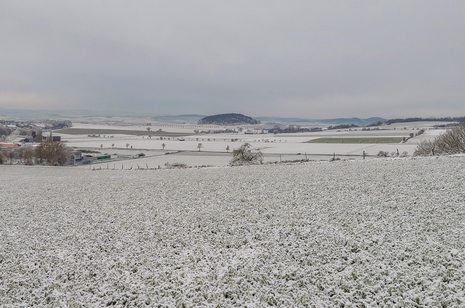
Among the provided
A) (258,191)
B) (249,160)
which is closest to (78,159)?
(249,160)

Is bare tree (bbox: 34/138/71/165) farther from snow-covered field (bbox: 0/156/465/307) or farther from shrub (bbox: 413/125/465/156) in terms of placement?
shrub (bbox: 413/125/465/156)

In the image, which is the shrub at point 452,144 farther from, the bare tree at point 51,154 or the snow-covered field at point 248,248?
the bare tree at point 51,154

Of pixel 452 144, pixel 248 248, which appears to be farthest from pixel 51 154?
pixel 452 144

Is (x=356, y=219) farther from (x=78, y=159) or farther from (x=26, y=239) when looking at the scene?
(x=78, y=159)

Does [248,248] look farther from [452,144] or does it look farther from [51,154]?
[51,154]

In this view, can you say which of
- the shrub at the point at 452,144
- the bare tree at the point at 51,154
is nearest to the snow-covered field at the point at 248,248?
the shrub at the point at 452,144

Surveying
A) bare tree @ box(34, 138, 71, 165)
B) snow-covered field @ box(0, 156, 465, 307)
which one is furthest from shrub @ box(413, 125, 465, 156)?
bare tree @ box(34, 138, 71, 165)

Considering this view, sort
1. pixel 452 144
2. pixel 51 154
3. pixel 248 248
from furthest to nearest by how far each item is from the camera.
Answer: pixel 51 154
pixel 452 144
pixel 248 248

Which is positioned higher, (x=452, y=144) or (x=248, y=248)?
(x=452, y=144)

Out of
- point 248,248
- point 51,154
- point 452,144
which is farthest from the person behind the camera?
point 51,154
